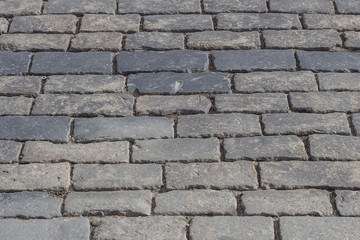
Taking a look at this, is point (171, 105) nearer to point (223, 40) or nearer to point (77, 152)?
point (77, 152)

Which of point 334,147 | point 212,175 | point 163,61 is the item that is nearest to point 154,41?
point 163,61

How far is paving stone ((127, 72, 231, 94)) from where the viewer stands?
436 centimetres

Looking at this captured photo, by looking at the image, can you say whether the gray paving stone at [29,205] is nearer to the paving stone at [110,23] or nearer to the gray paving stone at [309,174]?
the gray paving stone at [309,174]

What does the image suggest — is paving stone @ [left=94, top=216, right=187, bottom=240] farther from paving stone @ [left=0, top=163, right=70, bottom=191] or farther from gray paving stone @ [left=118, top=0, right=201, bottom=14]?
gray paving stone @ [left=118, top=0, right=201, bottom=14]

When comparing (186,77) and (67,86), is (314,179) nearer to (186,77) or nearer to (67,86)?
(186,77)

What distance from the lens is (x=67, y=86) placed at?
Answer: 14.5 ft

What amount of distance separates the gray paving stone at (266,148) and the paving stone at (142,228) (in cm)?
62

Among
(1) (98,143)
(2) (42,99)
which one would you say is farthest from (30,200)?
(2) (42,99)

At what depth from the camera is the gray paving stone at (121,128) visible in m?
3.99

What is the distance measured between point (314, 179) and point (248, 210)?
463 mm

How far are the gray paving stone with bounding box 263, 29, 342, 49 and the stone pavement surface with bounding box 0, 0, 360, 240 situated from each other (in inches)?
0.6

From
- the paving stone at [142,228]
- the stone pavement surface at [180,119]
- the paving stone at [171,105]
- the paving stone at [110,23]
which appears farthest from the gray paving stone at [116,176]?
the paving stone at [110,23]

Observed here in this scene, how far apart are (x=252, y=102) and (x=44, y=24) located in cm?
183

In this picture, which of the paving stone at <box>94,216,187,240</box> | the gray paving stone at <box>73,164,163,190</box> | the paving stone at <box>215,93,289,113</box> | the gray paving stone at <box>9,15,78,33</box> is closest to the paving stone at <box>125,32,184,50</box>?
the gray paving stone at <box>9,15,78,33</box>
